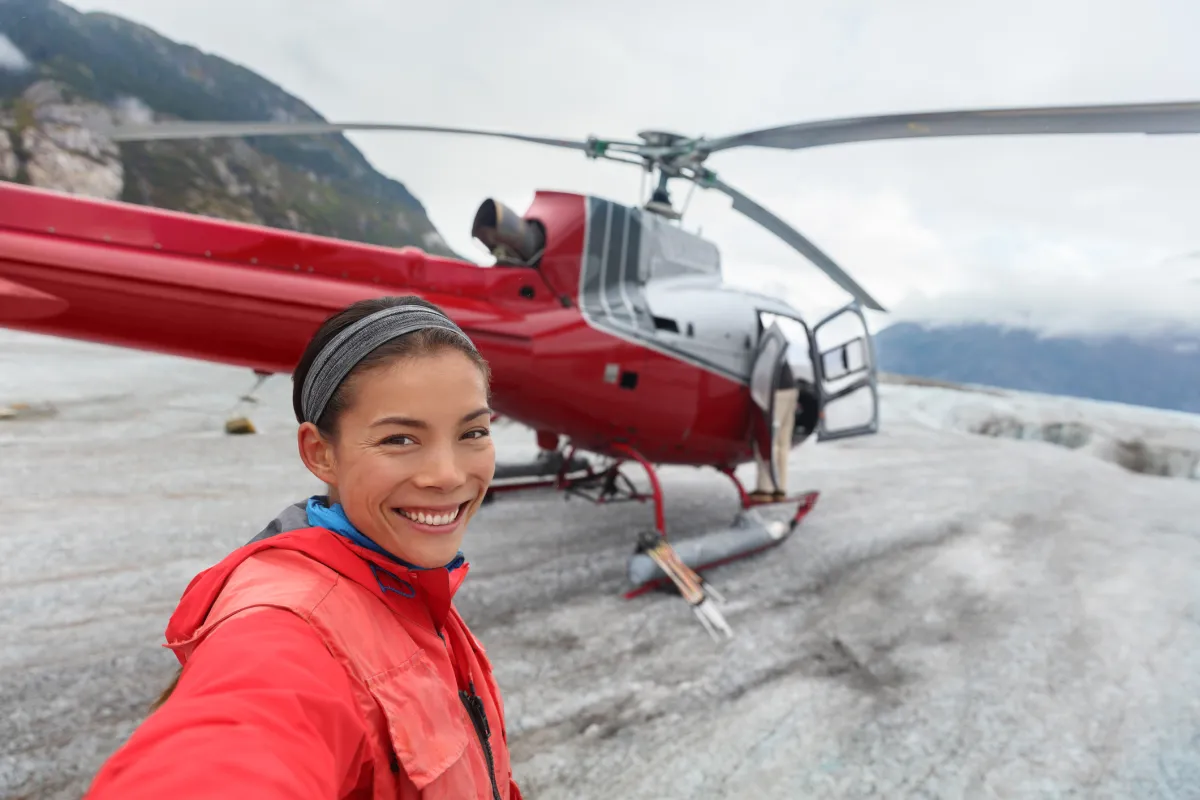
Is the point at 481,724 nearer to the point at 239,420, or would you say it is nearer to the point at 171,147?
the point at 239,420

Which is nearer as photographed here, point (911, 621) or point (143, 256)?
point (143, 256)

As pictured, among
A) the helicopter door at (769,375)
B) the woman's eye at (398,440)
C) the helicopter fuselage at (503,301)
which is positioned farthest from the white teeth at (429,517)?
the helicopter door at (769,375)

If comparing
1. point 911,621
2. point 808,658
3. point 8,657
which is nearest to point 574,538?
point 808,658

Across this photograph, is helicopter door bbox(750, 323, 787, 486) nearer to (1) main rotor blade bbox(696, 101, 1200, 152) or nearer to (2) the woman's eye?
(1) main rotor blade bbox(696, 101, 1200, 152)

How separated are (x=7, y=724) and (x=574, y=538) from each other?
4054 millimetres

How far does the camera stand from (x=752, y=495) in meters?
6.28

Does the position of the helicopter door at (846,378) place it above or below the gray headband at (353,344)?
below

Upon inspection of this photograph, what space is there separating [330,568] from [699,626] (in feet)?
12.8

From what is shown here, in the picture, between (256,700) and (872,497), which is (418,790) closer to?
(256,700)

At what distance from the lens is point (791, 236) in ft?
18.4

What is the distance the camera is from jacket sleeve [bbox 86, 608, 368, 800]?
70 cm

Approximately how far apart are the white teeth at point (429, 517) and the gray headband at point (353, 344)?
0.28 meters

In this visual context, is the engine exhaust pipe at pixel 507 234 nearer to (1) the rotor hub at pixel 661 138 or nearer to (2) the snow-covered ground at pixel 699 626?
(1) the rotor hub at pixel 661 138

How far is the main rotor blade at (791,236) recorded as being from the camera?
541 centimetres
